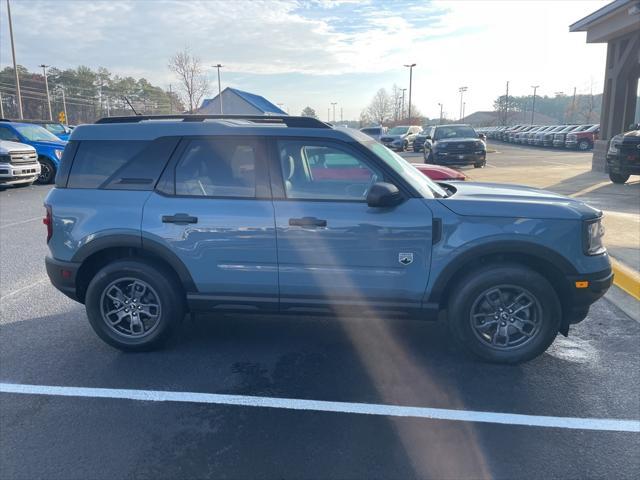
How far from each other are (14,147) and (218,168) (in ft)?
43.5

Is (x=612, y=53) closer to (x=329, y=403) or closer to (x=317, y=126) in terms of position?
(x=317, y=126)

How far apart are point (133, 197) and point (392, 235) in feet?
6.95

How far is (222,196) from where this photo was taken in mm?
4039

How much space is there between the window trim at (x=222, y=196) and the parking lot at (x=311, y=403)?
1.33 m

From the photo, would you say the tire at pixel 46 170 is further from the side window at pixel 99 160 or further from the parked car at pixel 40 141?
the side window at pixel 99 160

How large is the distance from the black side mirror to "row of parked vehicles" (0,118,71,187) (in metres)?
13.7

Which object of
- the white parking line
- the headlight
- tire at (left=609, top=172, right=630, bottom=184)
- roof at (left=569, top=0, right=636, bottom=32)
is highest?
roof at (left=569, top=0, right=636, bottom=32)

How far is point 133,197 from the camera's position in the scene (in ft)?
13.5

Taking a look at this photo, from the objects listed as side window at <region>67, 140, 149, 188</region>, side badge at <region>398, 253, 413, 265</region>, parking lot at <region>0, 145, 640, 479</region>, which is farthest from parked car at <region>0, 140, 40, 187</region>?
side badge at <region>398, 253, 413, 265</region>

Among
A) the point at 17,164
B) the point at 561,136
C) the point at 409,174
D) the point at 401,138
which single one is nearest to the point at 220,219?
the point at 409,174

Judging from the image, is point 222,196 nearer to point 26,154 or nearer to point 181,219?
point 181,219

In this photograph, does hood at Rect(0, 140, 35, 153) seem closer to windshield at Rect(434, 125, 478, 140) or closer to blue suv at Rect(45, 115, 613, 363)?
blue suv at Rect(45, 115, 613, 363)

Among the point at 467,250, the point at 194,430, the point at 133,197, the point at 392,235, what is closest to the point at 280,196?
the point at 392,235

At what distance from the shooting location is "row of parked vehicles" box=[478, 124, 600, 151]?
3597 cm
